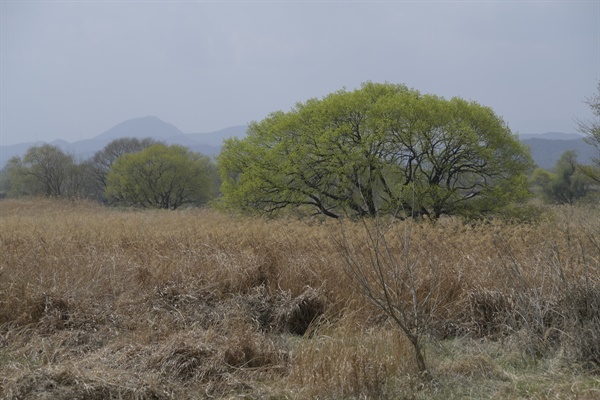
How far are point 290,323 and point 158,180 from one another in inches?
1574

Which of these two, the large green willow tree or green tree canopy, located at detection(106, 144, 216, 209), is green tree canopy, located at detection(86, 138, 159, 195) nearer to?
green tree canopy, located at detection(106, 144, 216, 209)

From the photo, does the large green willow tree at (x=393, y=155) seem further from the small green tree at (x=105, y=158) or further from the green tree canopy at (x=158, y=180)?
the small green tree at (x=105, y=158)

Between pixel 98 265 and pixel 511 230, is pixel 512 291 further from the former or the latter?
pixel 98 265

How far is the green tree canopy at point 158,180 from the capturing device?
43969 mm

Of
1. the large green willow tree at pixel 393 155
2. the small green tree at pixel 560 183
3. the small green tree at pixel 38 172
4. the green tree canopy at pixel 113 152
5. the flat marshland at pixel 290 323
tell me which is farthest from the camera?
the green tree canopy at pixel 113 152

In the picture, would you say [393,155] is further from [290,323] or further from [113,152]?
[113,152]

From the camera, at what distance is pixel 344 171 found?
19531mm

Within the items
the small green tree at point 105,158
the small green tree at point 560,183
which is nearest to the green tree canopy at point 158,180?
the small green tree at point 105,158

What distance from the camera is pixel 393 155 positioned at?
20.5m

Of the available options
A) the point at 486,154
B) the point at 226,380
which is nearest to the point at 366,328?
the point at 226,380

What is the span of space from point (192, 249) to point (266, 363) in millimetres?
4302

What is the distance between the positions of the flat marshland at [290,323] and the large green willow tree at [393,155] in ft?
37.5

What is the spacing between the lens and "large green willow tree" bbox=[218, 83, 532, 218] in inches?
794

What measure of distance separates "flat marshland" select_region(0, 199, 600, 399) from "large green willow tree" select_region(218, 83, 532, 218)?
1143cm
